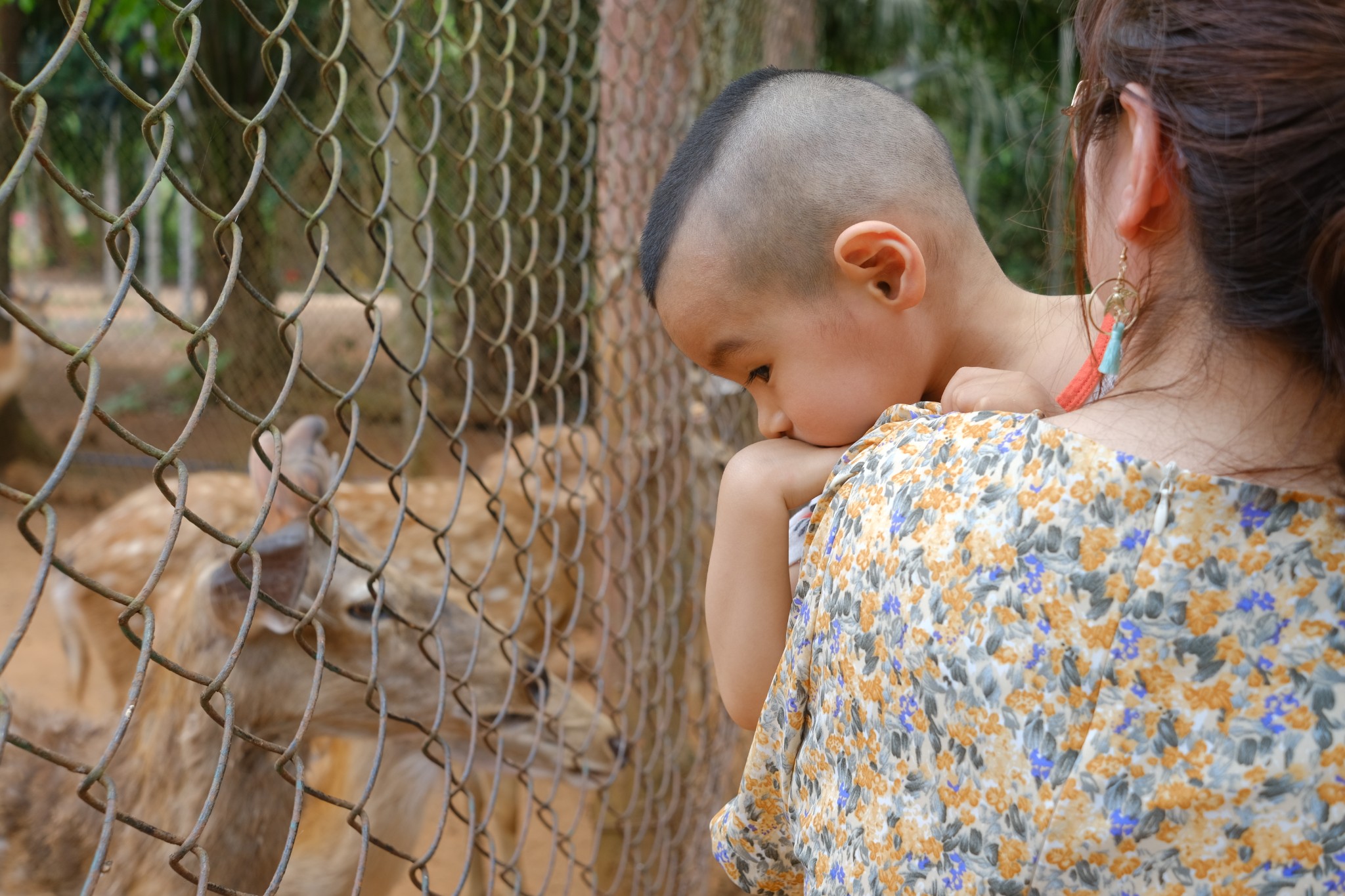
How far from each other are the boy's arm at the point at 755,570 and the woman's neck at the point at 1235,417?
0.42 m

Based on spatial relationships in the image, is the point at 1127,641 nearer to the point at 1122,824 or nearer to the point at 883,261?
the point at 1122,824

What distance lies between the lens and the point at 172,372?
42.1ft

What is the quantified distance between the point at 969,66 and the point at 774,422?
10.3 metres

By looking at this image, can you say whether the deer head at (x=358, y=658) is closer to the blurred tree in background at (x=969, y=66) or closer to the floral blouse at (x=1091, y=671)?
the floral blouse at (x=1091, y=671)

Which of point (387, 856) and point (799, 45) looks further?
point (799, 45)

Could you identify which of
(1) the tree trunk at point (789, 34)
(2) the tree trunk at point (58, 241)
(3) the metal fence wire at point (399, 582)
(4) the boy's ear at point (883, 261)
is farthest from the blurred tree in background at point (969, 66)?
(2) the tree trunk at point (58, 241)

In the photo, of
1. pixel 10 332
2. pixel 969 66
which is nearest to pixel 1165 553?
pixel 10 332

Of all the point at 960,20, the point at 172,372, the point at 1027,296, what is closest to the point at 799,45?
the point at 1027,296

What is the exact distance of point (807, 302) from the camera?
1375 millimetres

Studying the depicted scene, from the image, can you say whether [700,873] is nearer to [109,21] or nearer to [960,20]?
[109,21]

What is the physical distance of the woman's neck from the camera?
0.92 m

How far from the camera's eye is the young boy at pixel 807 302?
1.33 metres

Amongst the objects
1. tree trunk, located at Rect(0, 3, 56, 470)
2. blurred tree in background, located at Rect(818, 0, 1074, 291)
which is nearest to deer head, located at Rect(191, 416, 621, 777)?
tree trunk, located at Rect(0, 3, 56, 470)

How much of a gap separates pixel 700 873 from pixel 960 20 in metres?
10.5
